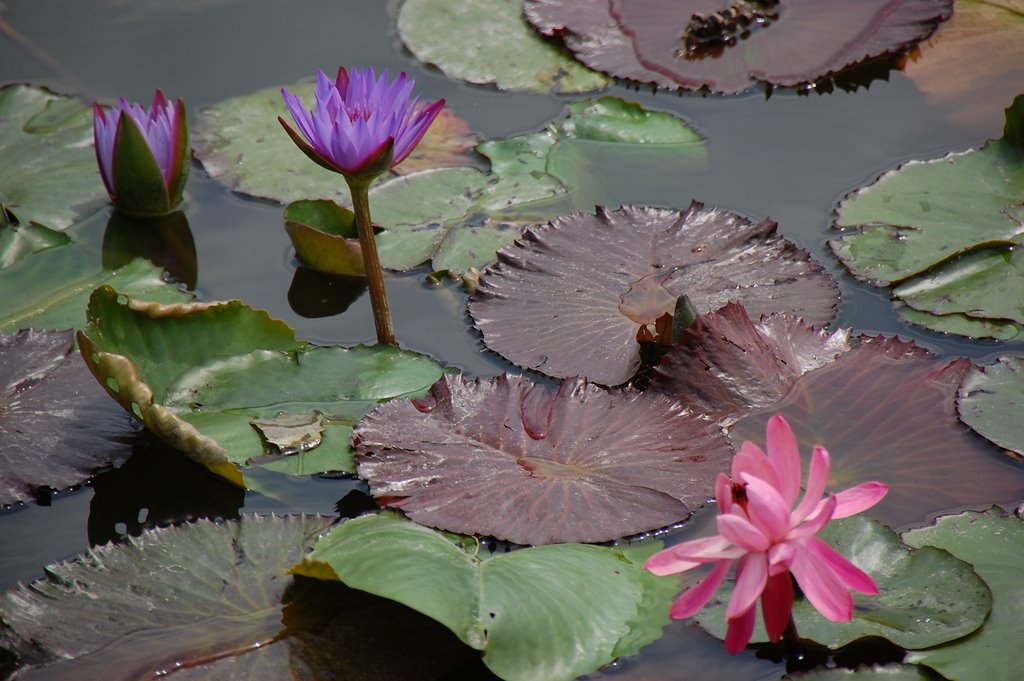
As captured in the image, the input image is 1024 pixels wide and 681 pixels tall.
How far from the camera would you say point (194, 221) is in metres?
2.60

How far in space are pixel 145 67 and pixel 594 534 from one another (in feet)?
7.57

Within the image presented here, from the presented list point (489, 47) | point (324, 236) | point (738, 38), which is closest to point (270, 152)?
point (324, 236)

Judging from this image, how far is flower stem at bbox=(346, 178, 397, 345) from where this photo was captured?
1.94 metres

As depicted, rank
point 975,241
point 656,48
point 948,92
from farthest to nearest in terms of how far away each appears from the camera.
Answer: point 656,48 → point 948,92 → point 975,241

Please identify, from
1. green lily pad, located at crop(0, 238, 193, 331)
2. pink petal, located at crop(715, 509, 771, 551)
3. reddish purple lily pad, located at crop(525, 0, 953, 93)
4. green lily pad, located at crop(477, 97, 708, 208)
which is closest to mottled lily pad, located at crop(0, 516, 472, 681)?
pink petal, located at crop(715, 509, 771, 551)

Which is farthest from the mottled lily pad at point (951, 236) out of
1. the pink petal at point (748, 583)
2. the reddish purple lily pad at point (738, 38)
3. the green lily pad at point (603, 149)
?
the pink petal at point (748, 583)

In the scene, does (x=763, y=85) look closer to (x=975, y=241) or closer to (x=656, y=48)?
(x=656, y=48)

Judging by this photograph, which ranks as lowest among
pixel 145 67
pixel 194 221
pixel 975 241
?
pixel 975 241

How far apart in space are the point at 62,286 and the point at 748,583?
176 centimetres

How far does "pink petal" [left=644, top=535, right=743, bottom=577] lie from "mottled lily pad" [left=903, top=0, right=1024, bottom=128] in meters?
1.97

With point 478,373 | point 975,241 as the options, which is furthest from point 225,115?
point 975,241

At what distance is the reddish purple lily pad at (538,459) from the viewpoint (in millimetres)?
1610

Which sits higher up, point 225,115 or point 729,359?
point 225,115

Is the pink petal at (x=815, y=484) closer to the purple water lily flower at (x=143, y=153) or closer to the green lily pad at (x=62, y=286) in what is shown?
the green lily pad at (x=62, y=286)
